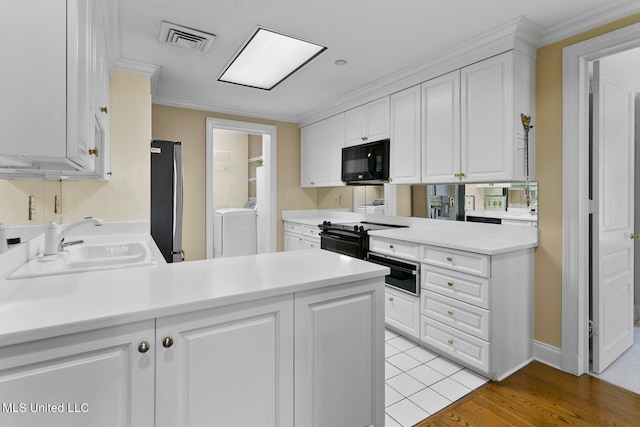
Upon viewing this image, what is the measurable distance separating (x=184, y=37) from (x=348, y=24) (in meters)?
1.21

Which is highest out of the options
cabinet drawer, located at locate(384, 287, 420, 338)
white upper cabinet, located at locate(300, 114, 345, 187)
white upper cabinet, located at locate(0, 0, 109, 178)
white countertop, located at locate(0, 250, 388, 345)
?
white upper cabinet, located at locate(300, 114, 345, 187)

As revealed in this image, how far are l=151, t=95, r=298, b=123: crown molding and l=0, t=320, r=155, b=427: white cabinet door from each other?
3669 millimetres

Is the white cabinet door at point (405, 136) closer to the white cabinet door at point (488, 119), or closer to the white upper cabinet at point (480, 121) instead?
the white upper cabinet at point (480, 121)

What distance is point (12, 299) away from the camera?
3.43 ft

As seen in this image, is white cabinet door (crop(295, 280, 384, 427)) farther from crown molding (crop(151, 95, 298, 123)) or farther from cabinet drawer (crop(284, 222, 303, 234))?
crown molding (crop(151, 95, 298, 123))

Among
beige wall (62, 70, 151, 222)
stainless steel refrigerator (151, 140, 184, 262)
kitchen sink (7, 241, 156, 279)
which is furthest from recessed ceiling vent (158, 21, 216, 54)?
kitchen sink (7, 241, 156, 279)

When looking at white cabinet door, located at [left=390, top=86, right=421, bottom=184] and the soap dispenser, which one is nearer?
the soap dispenser

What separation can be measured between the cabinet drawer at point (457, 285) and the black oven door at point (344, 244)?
2.39ft

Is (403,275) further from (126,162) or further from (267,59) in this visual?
(126,162)

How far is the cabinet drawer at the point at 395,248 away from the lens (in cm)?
265

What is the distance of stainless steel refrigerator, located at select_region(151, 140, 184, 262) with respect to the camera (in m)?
3.22

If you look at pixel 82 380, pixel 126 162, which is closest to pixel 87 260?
pixel 82 380

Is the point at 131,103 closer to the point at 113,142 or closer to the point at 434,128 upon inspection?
the point at 113,142

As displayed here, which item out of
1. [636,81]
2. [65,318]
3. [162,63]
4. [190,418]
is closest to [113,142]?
[162,63]
